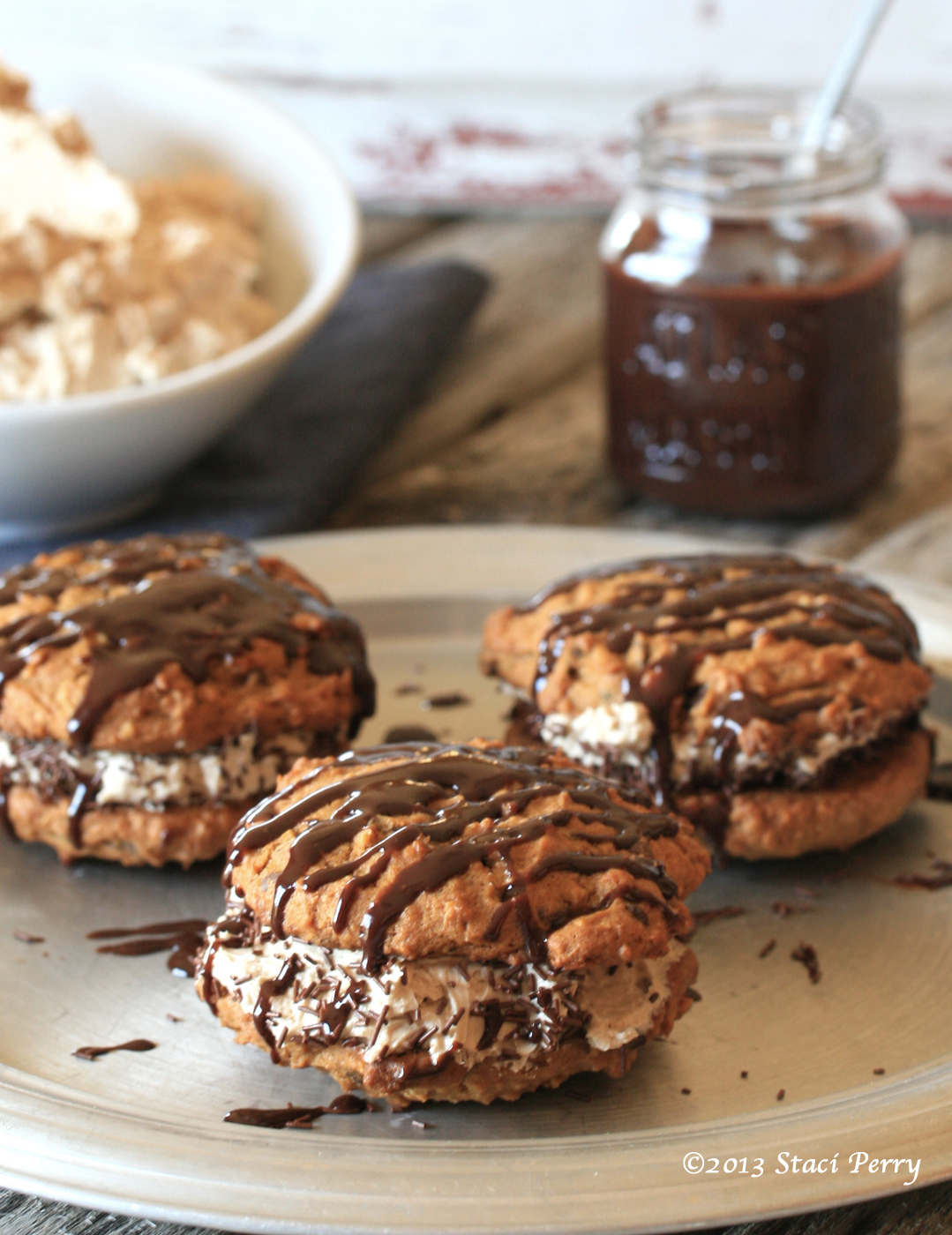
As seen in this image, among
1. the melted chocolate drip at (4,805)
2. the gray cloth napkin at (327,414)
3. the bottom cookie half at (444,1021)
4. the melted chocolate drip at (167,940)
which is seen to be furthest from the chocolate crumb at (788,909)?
the gray cloth napkin at (327,414)

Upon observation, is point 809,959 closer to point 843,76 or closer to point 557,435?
point 843,76

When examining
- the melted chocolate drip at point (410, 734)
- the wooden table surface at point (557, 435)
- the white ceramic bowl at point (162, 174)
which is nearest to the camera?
the melted chocolate drip at point (410, 734)

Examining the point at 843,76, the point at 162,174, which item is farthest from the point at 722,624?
the point at 162,174

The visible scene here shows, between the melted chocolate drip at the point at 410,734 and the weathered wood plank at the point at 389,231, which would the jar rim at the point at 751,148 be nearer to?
the melted chocolate drip at the point at 410,734

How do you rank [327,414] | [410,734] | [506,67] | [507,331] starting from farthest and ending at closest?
[506,67] → [507,331] → [327,414] → [410,734]

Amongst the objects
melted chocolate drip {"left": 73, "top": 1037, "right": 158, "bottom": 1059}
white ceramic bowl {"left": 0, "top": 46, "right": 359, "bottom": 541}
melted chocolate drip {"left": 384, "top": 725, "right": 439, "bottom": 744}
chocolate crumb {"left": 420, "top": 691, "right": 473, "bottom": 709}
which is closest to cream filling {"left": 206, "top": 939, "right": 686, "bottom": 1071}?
melted chocolate drip {"left": 73, "top": 1037, "right": 158, "bottom": 1059}

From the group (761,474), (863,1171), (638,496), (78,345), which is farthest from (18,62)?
(863,1171)
